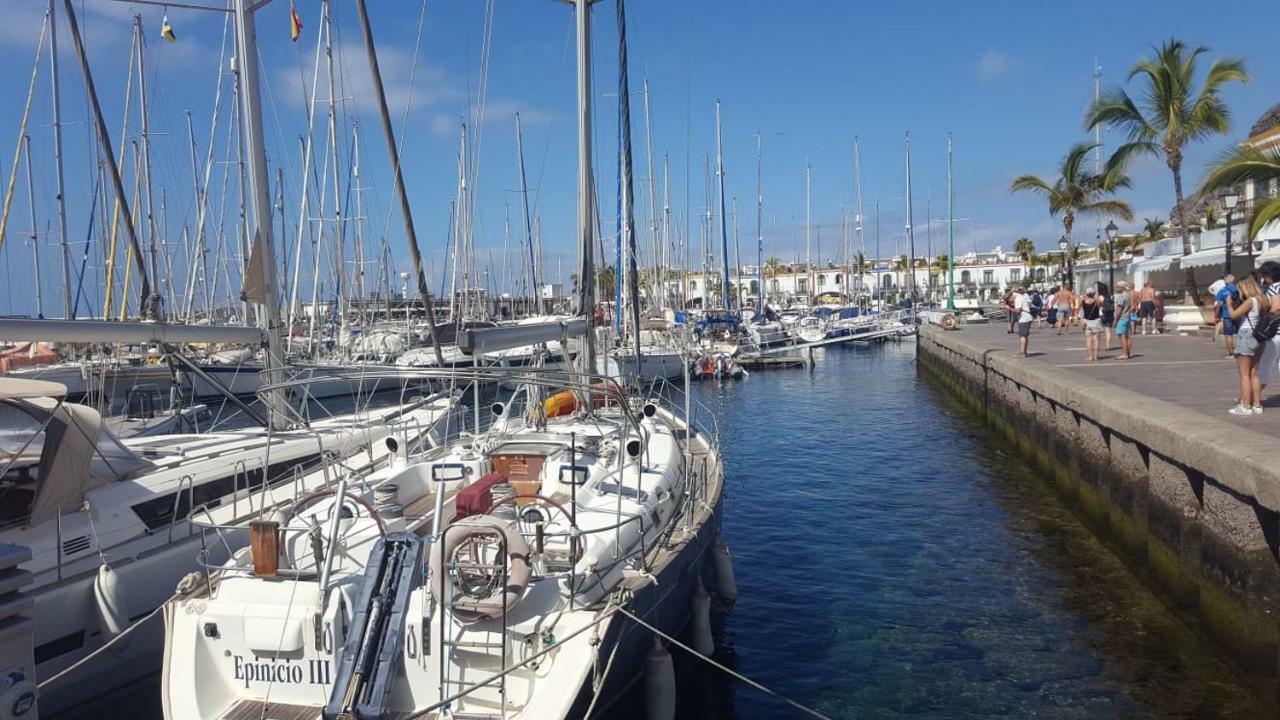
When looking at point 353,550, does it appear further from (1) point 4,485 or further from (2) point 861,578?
(2) point 861,578

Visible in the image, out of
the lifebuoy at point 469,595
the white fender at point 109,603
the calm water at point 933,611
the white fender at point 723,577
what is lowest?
the calm water at point 933,611

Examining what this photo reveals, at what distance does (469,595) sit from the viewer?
656 cm

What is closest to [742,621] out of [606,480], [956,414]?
[606,480]

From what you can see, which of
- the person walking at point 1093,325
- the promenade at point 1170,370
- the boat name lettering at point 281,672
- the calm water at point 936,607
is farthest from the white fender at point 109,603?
the person walking at point 1093,325

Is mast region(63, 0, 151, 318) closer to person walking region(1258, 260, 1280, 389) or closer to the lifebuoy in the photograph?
the lifebuoy

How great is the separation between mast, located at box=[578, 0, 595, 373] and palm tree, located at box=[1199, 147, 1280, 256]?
12.9 meters

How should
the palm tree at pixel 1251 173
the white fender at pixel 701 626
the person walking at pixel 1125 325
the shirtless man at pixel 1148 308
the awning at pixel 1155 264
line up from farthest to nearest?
1. the awning at pixel 1155 264
2. the shirtless man at pixel 1148 308
3. the person walking at pixel 1125 325
4. the palm tree at pixel 1251 173
5. the white fender at pixel 701 626

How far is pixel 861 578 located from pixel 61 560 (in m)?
10.2

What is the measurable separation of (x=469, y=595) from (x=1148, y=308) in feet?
90.7

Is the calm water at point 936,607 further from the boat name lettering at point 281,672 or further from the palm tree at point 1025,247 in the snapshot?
the palm tree at point 1025,247

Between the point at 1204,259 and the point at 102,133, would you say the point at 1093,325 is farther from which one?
the point at 102,133

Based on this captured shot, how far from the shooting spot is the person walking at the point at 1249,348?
1062 cm

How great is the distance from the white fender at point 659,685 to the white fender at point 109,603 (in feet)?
17.9

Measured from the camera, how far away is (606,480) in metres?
9.81
